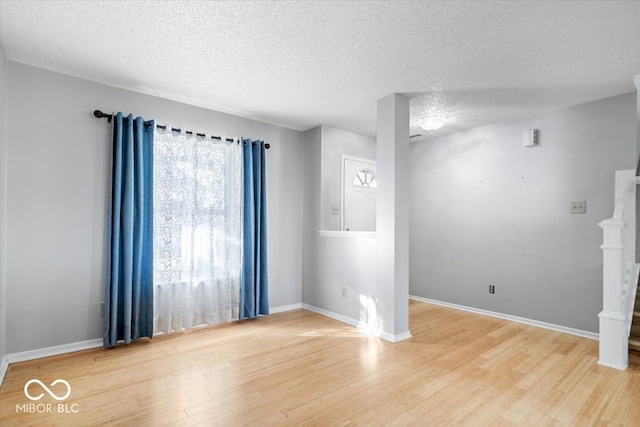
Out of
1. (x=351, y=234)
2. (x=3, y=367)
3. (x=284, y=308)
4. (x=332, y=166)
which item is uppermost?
(x=332, y=166)

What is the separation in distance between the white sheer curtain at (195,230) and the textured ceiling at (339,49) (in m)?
0.60

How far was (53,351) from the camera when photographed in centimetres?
288

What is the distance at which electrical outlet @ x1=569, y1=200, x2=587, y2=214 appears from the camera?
3588mm

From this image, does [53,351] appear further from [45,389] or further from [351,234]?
[351,234]

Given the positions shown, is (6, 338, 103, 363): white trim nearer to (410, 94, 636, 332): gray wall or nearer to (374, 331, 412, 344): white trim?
(374, 331, 412, 344): white trim

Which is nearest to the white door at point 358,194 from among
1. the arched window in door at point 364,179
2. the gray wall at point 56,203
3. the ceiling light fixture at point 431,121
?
the arched window in door at point 364,179

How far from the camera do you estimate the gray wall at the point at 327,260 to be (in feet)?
12.7

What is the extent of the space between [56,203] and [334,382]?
283 cm

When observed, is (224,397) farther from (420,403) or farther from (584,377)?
(584,377)

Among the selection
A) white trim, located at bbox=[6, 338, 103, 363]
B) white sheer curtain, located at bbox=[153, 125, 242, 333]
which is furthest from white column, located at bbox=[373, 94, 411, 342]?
white trim, located at bbox=[6, 338, 103, 363]

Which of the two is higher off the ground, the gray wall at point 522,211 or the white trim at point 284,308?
the gray wall at point 522,211

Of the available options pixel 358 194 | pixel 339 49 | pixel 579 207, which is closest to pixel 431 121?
pixel 358 194

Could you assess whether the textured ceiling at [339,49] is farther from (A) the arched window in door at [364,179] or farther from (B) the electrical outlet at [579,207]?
(A) the arched window in door at [364,179]

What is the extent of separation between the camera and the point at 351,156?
16.2 feet
